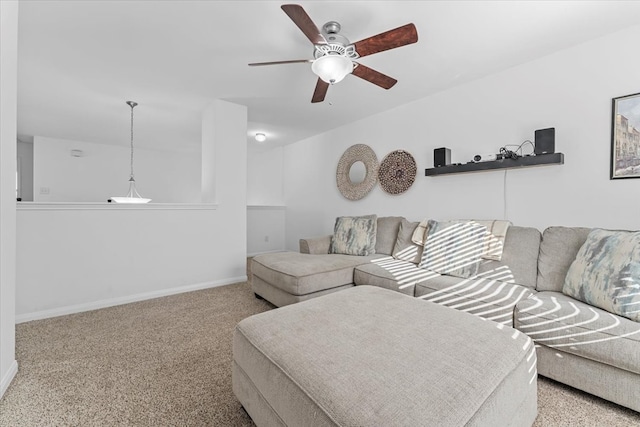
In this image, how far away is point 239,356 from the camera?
1221 mm

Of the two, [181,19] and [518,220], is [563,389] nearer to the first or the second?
[518,220]

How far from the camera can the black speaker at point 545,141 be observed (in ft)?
7.42

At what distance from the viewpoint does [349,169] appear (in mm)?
4238

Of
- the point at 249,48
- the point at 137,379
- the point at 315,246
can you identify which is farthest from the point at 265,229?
the point at 137,379

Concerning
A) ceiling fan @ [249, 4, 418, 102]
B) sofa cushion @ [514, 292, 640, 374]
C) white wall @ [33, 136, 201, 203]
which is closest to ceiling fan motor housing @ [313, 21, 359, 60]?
ceiling fan @ [249, 4, 418, 102]

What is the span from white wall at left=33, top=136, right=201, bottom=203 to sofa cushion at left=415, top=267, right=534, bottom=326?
6.04 metres

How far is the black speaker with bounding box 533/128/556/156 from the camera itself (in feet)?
7.42

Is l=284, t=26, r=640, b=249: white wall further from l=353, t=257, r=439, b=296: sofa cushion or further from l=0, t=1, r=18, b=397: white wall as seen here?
l=0, t=1, r=18, b=397: white wall

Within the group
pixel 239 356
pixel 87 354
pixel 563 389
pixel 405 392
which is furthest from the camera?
pixel 87 354

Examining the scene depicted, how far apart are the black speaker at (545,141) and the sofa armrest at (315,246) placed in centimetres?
223

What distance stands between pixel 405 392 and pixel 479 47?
2.61 m

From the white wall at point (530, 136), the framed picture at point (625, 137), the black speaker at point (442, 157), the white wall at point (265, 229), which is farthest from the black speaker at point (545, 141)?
the white wall at point (265, 229)

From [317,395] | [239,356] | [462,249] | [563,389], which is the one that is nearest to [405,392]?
[317,395]

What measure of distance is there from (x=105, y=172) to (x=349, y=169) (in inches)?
197
